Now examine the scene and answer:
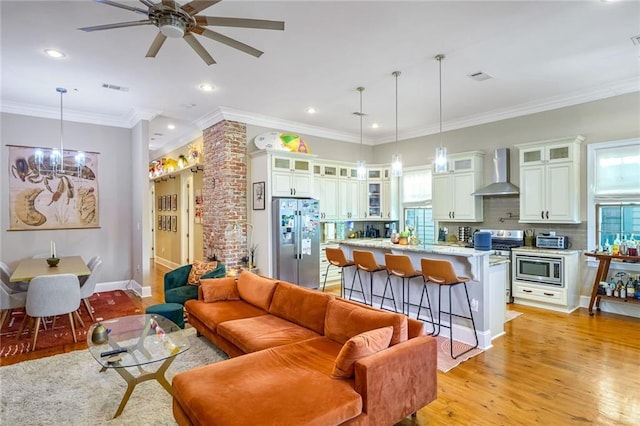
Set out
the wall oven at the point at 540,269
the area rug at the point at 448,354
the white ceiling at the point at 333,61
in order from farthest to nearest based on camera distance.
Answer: the wall oven at the point at 540,269 < the area rug at the point at 448,354 < the white ceiling at the point at 333,61

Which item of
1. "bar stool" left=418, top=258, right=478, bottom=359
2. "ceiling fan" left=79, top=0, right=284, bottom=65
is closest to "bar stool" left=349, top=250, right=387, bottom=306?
"bar stool" left=418, top=258, right=478, bottom=359

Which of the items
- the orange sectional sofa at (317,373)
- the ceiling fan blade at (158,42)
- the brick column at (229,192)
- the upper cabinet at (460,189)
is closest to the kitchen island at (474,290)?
the orange sectional sofa at (317,373)

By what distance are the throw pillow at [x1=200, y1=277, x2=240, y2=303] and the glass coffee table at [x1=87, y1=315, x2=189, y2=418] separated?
79 centimetres

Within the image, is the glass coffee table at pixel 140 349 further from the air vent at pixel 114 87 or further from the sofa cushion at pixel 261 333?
the air vent at pixel 114 87

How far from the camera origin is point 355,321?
2734 millimetres

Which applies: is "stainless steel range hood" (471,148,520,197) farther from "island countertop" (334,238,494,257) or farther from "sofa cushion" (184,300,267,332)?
"sofa cushion" (184,300,267,332)

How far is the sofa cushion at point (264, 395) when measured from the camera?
1.84 m

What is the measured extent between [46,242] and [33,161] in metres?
1.38

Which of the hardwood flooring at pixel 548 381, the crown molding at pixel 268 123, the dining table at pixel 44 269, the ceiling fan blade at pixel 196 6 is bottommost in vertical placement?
the hardwood flooring at pixel 548 381

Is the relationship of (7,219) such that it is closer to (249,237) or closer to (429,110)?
(249,237)

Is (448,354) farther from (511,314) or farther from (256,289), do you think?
(256,289)

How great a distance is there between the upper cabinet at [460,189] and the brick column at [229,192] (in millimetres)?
3823

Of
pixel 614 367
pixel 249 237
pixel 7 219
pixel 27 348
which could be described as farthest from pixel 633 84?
pixel 7 219

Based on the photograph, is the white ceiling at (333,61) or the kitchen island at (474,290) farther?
the kitchen island at (474,290)
